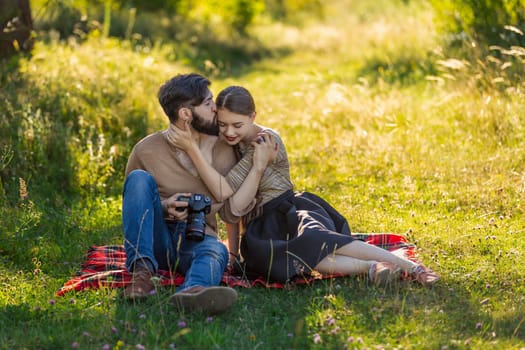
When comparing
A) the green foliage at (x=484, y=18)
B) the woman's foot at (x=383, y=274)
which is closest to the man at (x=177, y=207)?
the woman's foot at (x=383, y=274)

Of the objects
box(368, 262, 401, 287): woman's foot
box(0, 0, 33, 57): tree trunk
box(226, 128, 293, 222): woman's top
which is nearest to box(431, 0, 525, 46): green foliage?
box(0, 0, 33, 57): tree trunk

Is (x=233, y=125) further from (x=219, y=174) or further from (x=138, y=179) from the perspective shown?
(x=138, y=179)

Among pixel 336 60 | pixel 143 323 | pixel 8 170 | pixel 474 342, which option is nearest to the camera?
pixel 474 342

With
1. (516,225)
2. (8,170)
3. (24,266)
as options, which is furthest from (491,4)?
(24,266)

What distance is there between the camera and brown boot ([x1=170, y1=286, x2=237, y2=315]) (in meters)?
3.82

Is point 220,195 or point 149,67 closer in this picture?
point 220,195

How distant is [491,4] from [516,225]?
592cm

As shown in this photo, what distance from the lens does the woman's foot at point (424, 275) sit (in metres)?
4.27

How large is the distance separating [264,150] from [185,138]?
A: 0.46m

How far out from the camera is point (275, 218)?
472cm

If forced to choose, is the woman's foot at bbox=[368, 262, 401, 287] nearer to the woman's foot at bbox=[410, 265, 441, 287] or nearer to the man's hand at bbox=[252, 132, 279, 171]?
the woman's foot at bbox=[410, 265, 441, 287]

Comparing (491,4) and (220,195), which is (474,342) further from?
(491,4)

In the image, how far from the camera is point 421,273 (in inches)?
171

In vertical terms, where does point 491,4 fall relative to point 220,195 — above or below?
above
